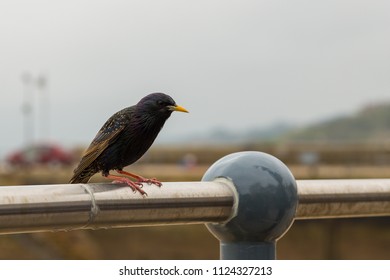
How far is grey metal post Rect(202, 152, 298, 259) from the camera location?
88.0 inches

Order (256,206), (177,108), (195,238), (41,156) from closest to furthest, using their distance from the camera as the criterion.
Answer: (256,206) < (177,108) < (195,238) < (41,156)

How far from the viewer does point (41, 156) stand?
143 feet

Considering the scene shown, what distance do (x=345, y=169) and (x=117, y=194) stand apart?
98.4 feet

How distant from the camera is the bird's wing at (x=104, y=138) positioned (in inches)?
122

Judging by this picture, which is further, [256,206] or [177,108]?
[177,108]

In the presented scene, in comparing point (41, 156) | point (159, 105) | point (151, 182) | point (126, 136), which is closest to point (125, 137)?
point (126, 136)

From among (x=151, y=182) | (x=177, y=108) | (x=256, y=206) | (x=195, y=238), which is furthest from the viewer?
(x=195, y=238)

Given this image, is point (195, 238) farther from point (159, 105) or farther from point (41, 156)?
point (159, 105)

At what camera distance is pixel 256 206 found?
2230 mm

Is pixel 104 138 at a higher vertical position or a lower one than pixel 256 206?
higher

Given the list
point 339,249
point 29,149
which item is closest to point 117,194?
point 339,249

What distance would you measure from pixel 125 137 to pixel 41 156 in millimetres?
41106

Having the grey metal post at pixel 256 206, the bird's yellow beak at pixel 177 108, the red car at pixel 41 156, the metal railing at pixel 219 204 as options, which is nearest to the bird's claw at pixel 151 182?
the metal railing at pixel 219 204

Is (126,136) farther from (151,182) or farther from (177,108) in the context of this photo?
(151,182)
